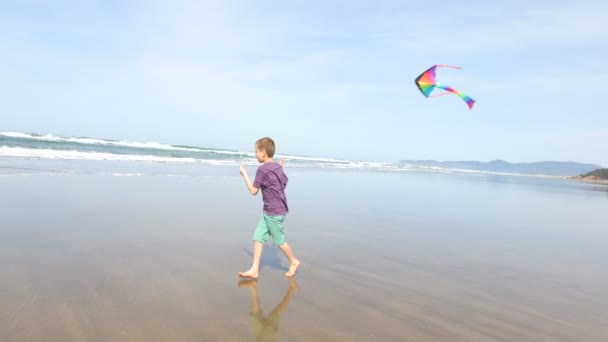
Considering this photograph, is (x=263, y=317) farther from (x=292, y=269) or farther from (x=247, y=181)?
(x=247, y=181)

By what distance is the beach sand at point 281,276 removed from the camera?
2.95 m

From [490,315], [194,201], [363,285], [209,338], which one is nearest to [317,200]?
[194,201]

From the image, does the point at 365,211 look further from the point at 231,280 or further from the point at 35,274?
the point at 35,274

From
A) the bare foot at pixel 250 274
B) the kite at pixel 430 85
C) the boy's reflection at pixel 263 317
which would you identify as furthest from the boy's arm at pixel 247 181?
the kite at pixel 430 85

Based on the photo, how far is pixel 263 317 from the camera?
123 inches

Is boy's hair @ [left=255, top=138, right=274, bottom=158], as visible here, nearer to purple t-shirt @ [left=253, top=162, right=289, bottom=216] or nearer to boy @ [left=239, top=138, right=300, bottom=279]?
boy @ [left=239, top=138, right=300, bottom=279]

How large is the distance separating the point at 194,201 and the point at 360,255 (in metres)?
4.59

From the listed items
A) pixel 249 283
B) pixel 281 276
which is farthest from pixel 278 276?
pixel 249 283

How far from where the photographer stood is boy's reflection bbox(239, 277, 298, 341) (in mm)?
2850

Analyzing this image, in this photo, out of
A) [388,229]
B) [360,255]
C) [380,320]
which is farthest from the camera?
[388,229]

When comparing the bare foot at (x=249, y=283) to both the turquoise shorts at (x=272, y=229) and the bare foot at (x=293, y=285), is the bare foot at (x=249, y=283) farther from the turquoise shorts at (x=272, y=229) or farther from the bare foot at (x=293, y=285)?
the turquoise shorts at (x=272, y=229)

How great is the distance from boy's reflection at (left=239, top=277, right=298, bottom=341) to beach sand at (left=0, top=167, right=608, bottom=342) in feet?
0.08

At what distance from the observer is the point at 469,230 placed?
25.1 feet

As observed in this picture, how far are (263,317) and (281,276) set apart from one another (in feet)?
3.69
